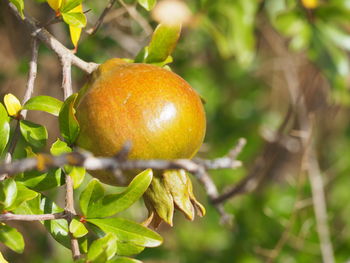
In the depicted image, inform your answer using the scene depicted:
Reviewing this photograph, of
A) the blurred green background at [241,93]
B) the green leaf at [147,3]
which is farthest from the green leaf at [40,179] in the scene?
the blurred green background at [241,93]

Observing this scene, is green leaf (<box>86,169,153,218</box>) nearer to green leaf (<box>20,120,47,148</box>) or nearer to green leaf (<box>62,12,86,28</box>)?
green leaf (<box>20,120,47,148</box>)

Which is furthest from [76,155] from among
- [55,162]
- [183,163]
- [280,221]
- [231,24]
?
[280,221]

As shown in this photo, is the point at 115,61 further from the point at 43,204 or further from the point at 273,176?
the point at 273,176

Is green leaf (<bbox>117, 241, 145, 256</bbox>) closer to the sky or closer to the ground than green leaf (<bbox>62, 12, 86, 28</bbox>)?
closer to the ground

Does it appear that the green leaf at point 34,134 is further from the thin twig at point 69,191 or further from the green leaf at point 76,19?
the green leaf at point 76,19

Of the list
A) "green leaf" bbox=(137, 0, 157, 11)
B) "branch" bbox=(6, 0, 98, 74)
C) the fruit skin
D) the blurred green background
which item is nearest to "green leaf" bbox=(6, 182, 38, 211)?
the fruit skin

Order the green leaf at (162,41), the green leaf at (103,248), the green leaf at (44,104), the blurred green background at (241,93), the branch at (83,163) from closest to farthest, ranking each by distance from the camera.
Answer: the branch at (83,163) → the green leaf at (103,248) → the green leaf at (44,104) → the green leaf at (162,41) → the blurred green background at (241,93)

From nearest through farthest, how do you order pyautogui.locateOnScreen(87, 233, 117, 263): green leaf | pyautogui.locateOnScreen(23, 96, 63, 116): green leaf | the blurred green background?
1. pyautogui.locateOnScreen(87, 233, 117, 263): green leaf
2. pyautogui.locateOnScreen(23, 96, 63, 116): green leaf
3. the blurred green background
